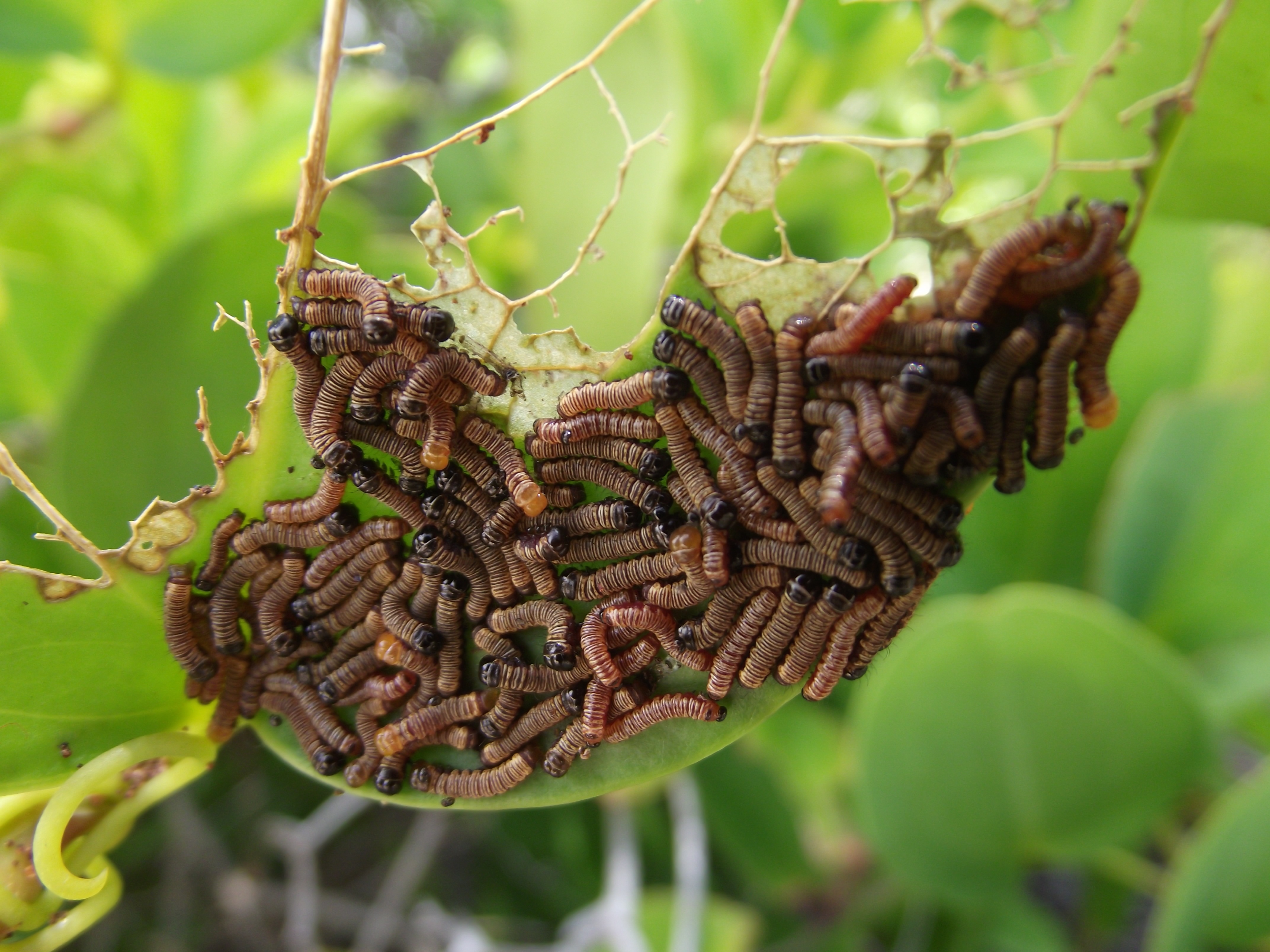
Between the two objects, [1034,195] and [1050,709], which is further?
[1050,709]

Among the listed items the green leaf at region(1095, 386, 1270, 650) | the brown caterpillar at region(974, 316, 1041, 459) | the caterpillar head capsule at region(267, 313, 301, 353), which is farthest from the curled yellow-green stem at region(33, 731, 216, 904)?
the green leaf at region(1095, 386, 1270, 650)

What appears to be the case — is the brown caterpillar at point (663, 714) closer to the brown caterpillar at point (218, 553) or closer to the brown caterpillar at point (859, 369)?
the brown caterpillar at point (859, 369)

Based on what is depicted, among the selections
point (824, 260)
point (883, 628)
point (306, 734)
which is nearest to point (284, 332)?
point (306, 734)

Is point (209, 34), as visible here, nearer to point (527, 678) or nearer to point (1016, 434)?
point (527, 678)

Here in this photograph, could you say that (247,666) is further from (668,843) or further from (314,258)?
(668,843)

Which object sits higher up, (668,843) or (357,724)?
(357,724)

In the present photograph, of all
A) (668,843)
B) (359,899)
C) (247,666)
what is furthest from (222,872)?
(247,666)
